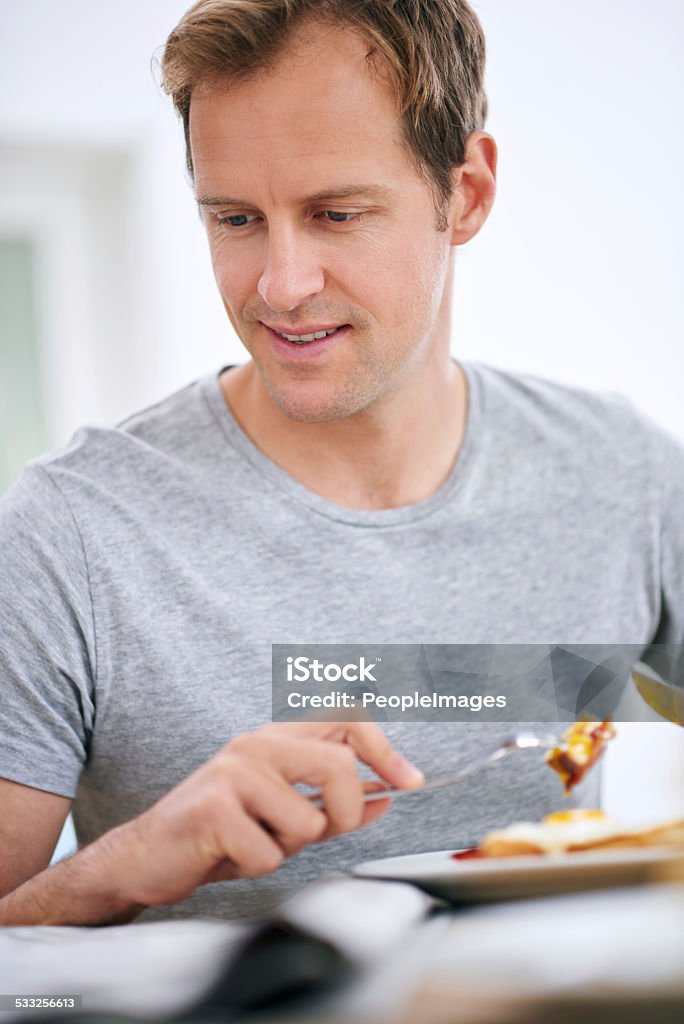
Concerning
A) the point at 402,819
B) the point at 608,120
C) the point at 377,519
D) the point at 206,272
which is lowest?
the point at 402,819

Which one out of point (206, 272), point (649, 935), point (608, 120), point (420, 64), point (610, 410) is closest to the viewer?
point (649, 935)

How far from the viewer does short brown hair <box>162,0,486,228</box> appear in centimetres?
77

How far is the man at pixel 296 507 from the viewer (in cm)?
77

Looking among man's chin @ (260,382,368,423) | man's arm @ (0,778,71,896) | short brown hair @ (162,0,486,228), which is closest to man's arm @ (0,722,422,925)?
man's arm @ (0,778,71,896)

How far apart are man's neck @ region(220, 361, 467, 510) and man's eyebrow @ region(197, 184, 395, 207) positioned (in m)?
0.19

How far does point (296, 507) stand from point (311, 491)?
0.03 metres

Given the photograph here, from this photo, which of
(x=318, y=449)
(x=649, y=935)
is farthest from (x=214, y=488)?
(x=649, y=935)

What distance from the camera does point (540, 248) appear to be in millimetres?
1894

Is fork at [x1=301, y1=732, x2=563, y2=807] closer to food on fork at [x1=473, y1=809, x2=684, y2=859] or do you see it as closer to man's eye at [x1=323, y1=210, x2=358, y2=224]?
food on fork at [x1=473, y1=809, x2=684, y2=859]

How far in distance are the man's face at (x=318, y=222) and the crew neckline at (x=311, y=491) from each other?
0.26 feet

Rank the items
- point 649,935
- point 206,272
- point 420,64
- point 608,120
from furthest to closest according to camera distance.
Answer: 1. point 206,272
2. point 608,120
3. point 420,64
4. point 649,935

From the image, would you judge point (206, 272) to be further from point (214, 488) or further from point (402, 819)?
point (402, 819)

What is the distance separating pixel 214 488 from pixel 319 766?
1.18 ft

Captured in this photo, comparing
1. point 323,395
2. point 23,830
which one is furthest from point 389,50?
point 23,830
